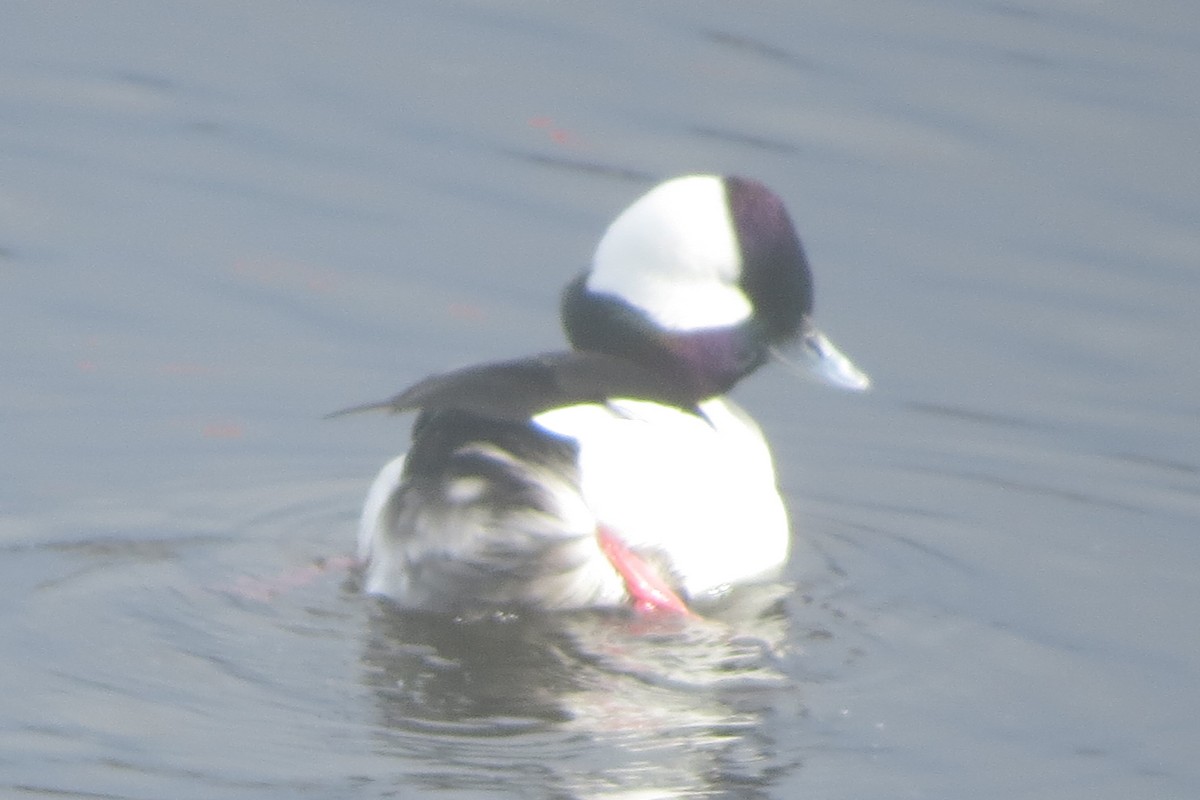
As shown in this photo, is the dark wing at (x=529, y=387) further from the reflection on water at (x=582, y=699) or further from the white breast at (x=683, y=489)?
the reflection on water at (x=582, y=699)

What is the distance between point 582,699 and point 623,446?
743mm

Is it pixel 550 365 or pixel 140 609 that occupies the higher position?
pixel 550 365

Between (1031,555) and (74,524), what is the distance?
9.54 feet

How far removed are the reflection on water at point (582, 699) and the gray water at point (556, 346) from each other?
0.05 ft

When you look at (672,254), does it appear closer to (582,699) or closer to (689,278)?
(689,278)

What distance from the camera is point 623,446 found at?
6.69 metres

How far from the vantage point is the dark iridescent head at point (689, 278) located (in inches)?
293

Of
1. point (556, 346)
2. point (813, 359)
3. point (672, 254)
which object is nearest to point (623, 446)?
point (672, 254)

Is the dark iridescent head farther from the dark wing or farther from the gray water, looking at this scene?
the gray water

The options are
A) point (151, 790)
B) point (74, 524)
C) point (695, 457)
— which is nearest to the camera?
point (151, 790)

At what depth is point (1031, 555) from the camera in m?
7.70

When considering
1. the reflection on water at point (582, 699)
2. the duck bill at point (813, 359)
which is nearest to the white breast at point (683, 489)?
the reflection on water at point (582, 699)

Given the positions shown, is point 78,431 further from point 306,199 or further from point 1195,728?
point 1195,728

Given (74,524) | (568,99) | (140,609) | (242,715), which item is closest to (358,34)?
(568,99)
